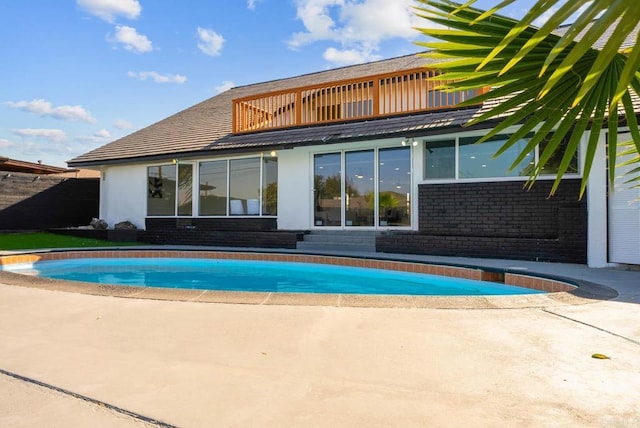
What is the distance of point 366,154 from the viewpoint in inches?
433

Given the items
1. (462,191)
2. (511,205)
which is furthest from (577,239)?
(462,191)

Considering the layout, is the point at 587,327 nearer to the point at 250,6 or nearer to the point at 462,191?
the point at 462,191

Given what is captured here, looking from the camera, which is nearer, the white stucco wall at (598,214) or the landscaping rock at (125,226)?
the white stucco wall at (598,214)

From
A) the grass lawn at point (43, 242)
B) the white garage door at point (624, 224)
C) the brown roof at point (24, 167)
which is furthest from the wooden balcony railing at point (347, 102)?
the brown roof at point (24, 167)

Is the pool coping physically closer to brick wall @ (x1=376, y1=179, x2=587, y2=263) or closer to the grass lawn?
brick wall @ (x1=376, y1=179, x2=587, y2=263)

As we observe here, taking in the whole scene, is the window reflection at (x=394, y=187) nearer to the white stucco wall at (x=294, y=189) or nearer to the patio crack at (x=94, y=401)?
the white stucco wall at (x=294, y=189)

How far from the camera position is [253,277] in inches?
328

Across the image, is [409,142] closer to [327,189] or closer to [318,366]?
[327,189]

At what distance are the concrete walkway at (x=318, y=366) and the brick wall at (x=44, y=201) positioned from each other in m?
12.6

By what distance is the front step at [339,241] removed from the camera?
10242mm

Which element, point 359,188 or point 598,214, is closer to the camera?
point 598,214

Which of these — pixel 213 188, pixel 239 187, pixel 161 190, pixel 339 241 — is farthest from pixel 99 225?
pixel 339 241

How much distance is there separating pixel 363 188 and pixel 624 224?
5.67m

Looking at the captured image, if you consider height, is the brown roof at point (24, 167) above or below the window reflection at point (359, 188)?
above
